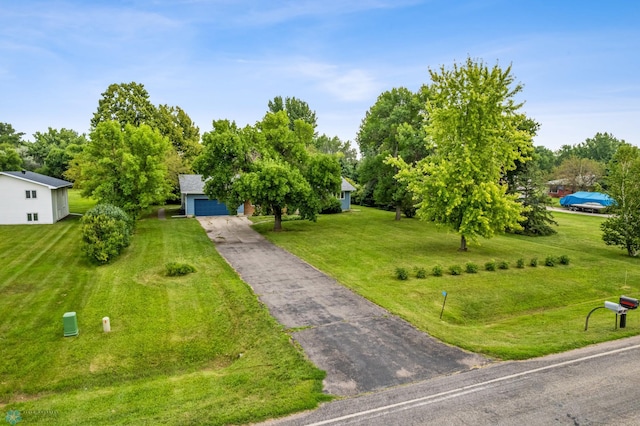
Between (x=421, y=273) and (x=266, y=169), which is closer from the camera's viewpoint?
(x=421, y=273)

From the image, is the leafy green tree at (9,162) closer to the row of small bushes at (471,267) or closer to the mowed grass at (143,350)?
the mowed grass at (143,350)

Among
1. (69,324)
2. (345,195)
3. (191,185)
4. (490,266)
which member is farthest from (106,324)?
(345,195)

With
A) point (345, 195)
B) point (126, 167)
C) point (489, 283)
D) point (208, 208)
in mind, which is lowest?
point (489, 283)

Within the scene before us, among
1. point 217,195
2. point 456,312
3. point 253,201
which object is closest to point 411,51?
point 253,201

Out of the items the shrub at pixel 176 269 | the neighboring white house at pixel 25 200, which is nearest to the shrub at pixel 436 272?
the shrub at pixel 176 269

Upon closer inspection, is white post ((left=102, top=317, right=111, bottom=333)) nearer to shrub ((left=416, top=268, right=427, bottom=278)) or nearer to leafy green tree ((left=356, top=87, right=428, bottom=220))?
shrub ((left=416, top=268, right=427, bottom=278))

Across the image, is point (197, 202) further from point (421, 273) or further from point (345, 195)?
point (421, 273)

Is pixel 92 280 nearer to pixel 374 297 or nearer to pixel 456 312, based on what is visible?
pixel 374 297
